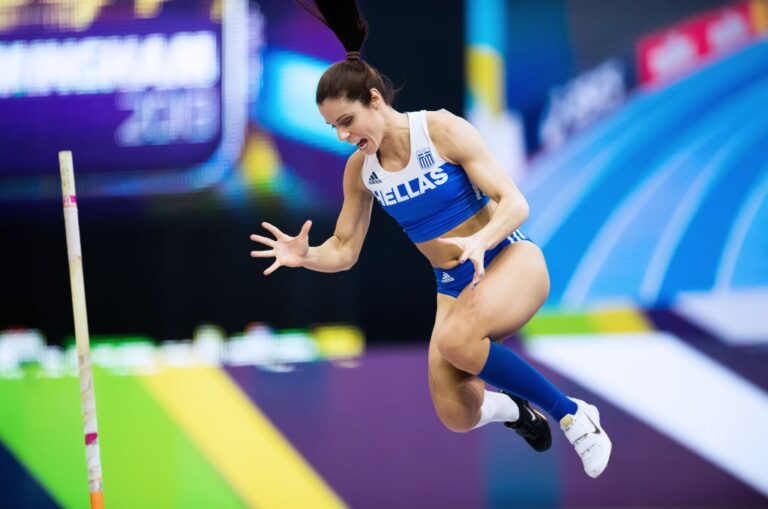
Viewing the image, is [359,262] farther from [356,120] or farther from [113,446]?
[356,120]

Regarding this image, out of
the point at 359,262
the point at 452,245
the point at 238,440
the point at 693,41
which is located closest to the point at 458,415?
the point at 452,245

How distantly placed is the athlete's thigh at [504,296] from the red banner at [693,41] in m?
2.67

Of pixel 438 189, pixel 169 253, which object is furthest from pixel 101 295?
pixel 438 189

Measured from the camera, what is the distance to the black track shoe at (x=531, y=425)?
3.99 meters

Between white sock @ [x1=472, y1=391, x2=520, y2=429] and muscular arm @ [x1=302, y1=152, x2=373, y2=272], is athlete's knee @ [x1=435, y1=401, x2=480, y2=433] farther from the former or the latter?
muscular arm @ [x1=302, y1=152, x2=373, y2=272]

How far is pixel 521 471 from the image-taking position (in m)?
5.46

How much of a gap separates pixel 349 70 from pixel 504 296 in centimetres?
91

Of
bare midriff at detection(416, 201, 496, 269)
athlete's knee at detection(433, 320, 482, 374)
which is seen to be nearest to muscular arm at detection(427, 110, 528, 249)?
bare midriff at detection(416, 201, 496, 269)

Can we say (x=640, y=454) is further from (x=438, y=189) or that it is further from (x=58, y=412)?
(x=58, y=412)

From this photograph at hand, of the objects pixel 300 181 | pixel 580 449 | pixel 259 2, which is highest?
pixel 259 2

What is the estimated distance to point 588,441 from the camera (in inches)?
144

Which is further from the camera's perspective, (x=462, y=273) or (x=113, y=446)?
(x=113, y=446)

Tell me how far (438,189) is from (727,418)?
101 inches

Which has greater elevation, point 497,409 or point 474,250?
point 474,250
